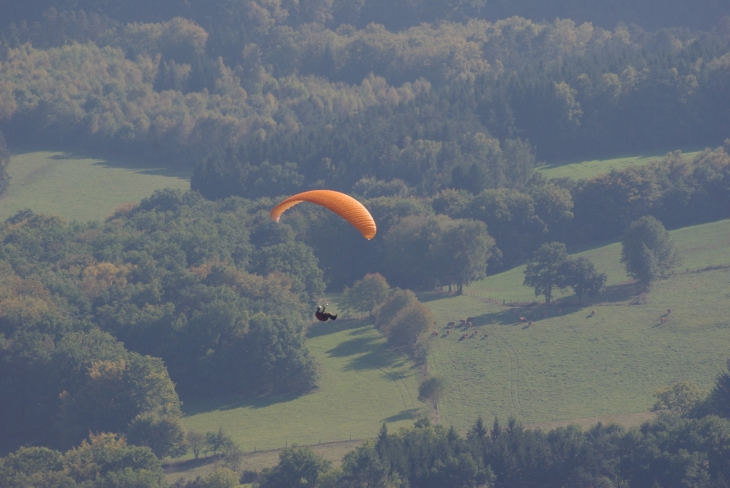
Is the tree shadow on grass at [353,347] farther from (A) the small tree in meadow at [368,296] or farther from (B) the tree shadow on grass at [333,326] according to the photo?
(A) the small tree in meadow at [368,296]

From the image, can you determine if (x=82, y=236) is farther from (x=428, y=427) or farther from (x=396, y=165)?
(x=428, y=427)

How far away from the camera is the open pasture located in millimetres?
95188

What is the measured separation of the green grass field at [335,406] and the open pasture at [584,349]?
3451 mm

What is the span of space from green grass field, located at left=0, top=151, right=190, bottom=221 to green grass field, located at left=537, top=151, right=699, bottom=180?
156ft

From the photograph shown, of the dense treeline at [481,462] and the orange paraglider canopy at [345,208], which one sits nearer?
the orange paraglider canopy at [345,208]

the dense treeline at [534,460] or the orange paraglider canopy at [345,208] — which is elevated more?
the orange paraglider canopy at [345,208]

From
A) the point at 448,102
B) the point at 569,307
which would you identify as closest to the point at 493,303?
the point at 569,307

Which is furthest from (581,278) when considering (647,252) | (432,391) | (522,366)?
(432,391)

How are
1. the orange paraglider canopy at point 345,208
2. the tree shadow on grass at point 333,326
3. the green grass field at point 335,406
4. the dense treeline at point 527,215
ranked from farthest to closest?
the dense treeline at point 527,215
the tree shadow on grass at point 333,326
the green grass field at point 335,406
the orange paraglider canopy at point 345,208

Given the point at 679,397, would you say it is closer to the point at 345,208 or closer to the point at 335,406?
the point at 335,406

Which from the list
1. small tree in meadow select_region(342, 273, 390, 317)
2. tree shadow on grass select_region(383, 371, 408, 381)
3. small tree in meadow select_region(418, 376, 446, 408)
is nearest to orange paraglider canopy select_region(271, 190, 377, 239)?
small tree in meadow select_region(418, 376, 446, 408)

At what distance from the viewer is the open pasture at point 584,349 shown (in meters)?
95.2

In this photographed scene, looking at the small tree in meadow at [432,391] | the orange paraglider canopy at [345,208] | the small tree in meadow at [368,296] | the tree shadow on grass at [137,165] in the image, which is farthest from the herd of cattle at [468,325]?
the tree shadow on grass at [137,165]

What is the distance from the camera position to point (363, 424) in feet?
307
